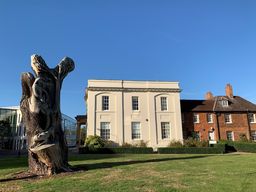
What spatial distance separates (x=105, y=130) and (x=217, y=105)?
55.8ft

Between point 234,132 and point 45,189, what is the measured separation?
3268 centimetres

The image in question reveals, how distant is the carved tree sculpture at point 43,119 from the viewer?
8727 mm

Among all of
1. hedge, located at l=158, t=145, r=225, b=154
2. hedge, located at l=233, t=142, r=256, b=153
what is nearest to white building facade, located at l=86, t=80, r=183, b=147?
hedge, located at l=158, t=145, r=225, b=154

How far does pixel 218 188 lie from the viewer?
6457 millimetres

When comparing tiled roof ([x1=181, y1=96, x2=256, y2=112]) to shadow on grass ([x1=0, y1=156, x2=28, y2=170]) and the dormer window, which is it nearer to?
the dormer window

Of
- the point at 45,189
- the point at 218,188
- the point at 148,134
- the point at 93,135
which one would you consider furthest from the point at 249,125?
the point at 45,189

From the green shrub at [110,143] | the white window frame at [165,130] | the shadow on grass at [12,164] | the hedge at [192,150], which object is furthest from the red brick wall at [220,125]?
the shadow on grass at [12,164]

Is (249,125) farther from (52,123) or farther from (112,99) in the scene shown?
(52,123)

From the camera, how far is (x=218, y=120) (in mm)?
34219

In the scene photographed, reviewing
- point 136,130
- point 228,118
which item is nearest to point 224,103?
point 228,118

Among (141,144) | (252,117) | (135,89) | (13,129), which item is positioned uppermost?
(135,89)

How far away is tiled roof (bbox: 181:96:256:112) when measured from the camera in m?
34.5

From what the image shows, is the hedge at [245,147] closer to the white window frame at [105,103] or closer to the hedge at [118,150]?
the hedge at [118,150]

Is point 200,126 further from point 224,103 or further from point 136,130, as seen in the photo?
point 136,130
